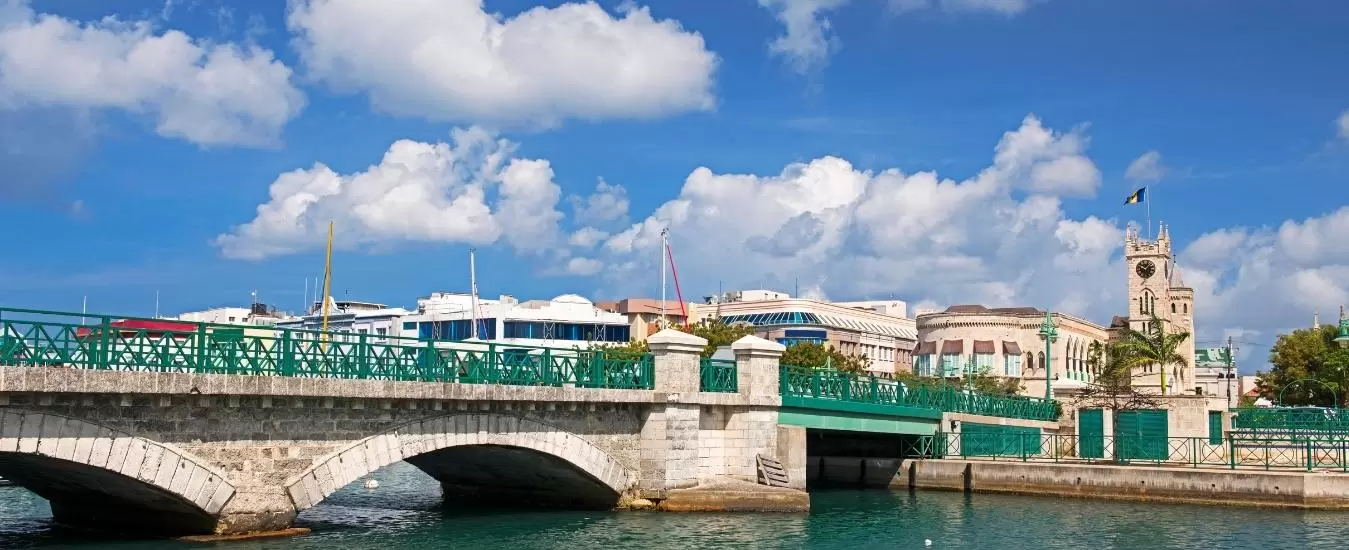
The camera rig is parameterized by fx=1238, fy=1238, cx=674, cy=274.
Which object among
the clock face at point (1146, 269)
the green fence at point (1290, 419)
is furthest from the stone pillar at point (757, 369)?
the clock face at point (1146, 269)

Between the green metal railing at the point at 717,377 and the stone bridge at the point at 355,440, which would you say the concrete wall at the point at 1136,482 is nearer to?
the stone bridge at the point at 355,440

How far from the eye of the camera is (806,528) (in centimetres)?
3089

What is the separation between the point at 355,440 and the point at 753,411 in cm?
1270

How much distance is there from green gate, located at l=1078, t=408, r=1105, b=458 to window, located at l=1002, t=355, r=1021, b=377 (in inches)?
2656

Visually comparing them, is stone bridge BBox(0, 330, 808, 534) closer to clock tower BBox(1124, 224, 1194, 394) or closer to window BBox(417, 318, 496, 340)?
window BBox(417, 318, 496, 340)

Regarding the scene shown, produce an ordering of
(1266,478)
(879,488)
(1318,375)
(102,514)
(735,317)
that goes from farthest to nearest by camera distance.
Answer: (735,317) < (1318,375) < (879,488) < (1266,478) < (102,514)

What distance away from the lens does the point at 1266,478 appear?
3494 cm

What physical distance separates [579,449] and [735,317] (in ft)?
304

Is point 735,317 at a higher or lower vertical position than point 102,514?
higher

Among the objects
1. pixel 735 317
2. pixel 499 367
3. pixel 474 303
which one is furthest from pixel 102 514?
pixel 735 317

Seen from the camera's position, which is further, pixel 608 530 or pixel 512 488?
pixel 512 488

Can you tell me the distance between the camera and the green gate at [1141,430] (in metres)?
42.0

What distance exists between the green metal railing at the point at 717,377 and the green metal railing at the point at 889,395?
1.76 meters

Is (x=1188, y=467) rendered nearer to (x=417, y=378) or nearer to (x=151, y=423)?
(x=417, y=378)
